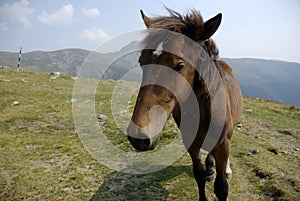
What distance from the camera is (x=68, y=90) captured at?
16.3m

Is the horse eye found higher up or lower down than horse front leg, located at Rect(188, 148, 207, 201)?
higher up

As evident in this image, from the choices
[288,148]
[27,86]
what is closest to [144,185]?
[288,148]

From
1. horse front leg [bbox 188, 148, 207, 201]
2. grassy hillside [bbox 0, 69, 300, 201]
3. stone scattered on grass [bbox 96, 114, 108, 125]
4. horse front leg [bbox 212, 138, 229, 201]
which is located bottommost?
stone scattered on grass [bbox 96, 114, 108, 125]

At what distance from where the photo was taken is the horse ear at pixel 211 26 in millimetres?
3090

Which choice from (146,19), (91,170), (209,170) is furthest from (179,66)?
(91,170)

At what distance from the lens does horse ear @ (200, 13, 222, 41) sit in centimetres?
309

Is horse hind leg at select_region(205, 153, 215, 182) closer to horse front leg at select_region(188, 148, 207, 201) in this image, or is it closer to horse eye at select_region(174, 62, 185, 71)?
horse front leg at select_region(188, 148, 207, 201)

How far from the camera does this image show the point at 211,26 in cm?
315

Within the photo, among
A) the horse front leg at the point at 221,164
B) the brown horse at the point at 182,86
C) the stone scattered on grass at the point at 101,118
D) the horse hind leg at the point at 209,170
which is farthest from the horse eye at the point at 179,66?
the stone scattered on grass at the point at 101,118

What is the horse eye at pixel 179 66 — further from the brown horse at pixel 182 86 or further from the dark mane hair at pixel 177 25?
the dark mane hair at pixel 177 25

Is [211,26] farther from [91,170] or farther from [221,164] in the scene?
[91,170]

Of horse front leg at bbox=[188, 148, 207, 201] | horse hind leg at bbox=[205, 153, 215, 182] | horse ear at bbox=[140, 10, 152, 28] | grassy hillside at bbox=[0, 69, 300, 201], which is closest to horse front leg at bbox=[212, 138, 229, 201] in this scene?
horse front leg at bbox=[188, 148, 207, 201]

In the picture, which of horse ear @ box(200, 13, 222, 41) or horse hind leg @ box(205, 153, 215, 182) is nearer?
horse ear @ box(200, 13, 222, 41)

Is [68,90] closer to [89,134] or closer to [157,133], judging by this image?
[89,134]
